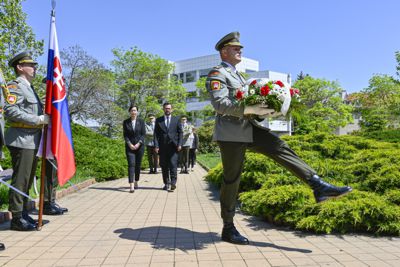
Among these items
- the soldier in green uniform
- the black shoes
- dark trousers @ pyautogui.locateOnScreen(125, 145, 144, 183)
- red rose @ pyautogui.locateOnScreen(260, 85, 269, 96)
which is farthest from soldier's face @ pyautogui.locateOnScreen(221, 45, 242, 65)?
dark trousers @ pyautogui.locateOnScreen(125, 145, 144, 183)

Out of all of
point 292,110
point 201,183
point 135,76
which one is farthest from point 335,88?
point 292,110

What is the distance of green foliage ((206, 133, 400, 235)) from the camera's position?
4547 millimetres

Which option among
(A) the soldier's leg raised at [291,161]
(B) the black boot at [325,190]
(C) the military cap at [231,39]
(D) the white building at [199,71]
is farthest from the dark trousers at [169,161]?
(D) the white building at [199,71]

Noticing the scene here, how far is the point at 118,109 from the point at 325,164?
3059cm

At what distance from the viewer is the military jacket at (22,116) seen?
4.79m

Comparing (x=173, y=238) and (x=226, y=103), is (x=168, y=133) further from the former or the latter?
(x=226, y=103)

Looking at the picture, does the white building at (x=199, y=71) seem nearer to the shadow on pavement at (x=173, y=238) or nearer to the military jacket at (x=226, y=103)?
the shadow on pavement at (x=173, y=238)

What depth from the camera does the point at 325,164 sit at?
616cm

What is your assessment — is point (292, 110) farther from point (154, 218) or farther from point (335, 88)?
point (335, 88)

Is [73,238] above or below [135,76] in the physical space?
below

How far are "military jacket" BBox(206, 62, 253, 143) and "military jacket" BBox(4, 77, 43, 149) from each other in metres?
2.49

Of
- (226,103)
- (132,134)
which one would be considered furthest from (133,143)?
(226,103)

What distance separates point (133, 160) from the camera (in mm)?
9250

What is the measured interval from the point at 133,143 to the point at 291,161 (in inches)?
229
